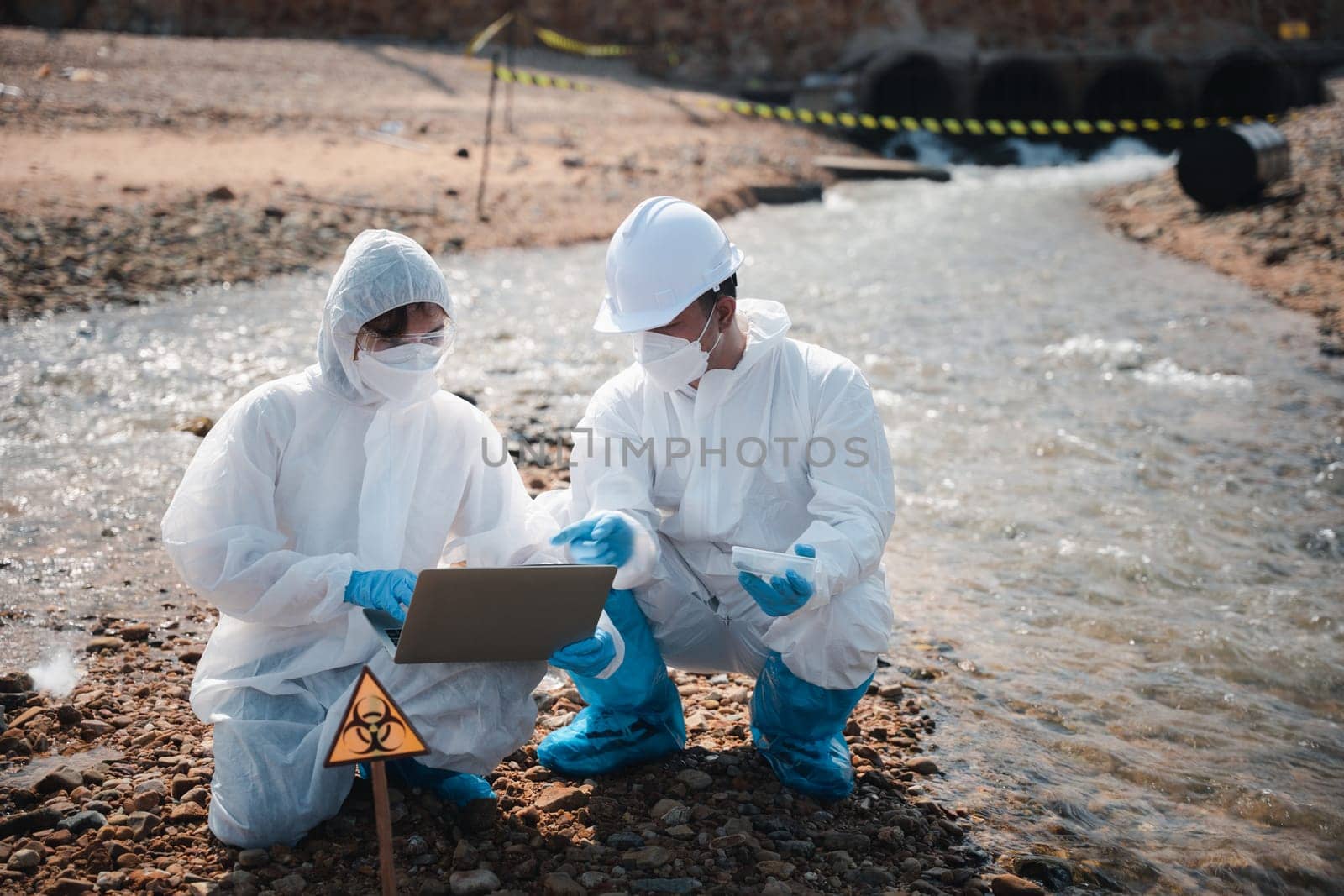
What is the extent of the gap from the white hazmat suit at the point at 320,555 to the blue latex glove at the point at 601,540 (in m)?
0.20

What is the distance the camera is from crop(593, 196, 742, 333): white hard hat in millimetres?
2863

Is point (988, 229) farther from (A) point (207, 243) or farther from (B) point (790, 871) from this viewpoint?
(B) point (790, 871)

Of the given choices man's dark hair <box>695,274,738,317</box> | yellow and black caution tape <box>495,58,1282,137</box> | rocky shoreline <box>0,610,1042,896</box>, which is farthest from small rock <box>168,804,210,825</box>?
yellow and black caution tape <box>495,58,1282,137</box>

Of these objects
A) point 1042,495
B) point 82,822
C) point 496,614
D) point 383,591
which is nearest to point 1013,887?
point 496,614

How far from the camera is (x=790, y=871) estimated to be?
2672 mm

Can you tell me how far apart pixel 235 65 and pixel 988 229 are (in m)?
11.0

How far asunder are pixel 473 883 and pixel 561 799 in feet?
1.36

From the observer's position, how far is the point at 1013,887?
271 cm

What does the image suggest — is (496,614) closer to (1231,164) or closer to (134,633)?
(134,633)

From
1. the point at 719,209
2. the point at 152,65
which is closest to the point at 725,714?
the point at 719,209

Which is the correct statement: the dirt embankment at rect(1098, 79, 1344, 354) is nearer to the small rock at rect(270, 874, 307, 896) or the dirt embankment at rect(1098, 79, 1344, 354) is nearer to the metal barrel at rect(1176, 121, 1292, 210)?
the metal barrel at rect(1176, 121, 1292, 210)

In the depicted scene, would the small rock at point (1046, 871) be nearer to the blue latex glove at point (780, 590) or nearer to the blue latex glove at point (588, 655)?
the blue latex glove at point (780, 590)

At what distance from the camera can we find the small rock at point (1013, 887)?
270cm

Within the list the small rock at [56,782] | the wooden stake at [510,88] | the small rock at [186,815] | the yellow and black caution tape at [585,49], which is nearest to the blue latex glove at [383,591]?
the small rock at [186,815]
